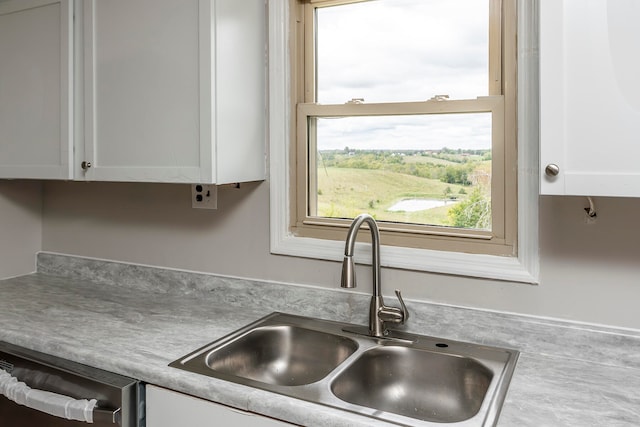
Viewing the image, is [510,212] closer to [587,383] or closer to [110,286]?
[587,383]

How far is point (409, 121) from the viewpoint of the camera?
1.64 meters

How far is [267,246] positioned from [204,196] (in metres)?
0.32

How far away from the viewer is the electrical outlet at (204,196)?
1.90 metres

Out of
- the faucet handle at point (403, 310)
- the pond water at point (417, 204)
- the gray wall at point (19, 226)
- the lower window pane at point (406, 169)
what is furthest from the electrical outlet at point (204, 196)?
the gray wall at point (19, 226)

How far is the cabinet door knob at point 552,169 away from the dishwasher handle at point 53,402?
1.15 m

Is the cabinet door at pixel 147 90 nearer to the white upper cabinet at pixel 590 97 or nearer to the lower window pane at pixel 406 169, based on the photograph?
the lower window pane at pixel 406 169

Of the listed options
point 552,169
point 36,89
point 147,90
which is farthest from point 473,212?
point 36,89

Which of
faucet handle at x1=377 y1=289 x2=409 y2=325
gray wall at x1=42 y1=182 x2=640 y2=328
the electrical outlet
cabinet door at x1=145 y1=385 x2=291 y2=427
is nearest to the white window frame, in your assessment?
gray wall at x1=42 y1=182 x2=640 y2=328

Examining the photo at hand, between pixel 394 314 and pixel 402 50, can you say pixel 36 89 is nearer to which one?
pixel 402 50

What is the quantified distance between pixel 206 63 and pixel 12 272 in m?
1.44

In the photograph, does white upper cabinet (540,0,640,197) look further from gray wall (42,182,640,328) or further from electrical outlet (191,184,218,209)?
electrical outlet (191,184,218,209)

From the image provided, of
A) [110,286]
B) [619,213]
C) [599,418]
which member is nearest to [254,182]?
[110,286]

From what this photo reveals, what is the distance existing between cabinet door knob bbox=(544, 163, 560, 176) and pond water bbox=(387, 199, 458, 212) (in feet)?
1.60

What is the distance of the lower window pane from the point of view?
1.57 meters
